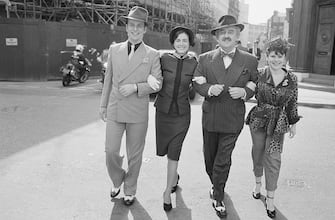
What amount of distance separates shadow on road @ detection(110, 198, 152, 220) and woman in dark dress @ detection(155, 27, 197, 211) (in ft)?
0.79

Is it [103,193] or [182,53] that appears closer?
[182,53]

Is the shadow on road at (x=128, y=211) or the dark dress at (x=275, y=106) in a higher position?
the dark dress at (x=275, y=106)

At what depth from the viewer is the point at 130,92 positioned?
10.9ft

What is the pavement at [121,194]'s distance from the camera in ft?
11.2

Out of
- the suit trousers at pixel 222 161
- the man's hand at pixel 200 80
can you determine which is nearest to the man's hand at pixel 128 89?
the man's hand at pixel 200 80

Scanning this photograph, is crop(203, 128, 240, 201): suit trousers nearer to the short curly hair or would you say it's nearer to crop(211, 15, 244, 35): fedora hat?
the short curly hair

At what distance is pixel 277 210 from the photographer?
354 centimetres

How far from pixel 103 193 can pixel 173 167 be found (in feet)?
2.96

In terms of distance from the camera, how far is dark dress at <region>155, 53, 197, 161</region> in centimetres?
344

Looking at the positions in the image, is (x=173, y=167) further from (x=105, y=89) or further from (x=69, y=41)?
(x=69, y=41)

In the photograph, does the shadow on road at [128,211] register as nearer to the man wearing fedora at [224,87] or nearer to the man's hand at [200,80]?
the man wearing fedora at [224,87]

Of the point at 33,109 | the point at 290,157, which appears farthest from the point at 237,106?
the point at 33,109

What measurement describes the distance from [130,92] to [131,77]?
0.62ft

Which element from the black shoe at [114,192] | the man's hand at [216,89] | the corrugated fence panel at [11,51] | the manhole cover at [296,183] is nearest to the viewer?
the man's hand at [216,89]
